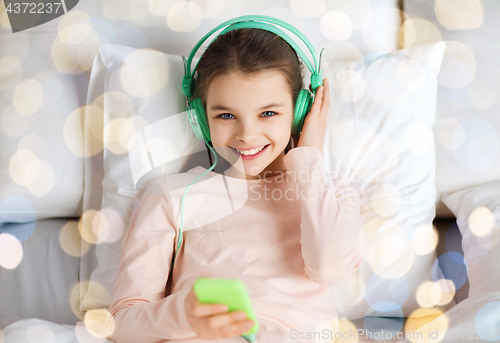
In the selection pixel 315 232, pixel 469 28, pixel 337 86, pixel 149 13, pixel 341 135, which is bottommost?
pixel 315 232

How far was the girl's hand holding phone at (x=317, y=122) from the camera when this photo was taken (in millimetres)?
967

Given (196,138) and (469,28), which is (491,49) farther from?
(196,138)

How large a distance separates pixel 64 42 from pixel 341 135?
0.90 m

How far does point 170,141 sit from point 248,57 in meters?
0.33

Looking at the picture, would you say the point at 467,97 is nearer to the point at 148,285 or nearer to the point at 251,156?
the point at 251,156

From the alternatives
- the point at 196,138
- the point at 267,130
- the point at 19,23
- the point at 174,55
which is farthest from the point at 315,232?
the point at 19,23

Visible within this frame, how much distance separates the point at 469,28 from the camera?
1.11 metres

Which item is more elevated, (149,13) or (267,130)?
(149,13)

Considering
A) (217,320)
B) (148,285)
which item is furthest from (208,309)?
(148,285)

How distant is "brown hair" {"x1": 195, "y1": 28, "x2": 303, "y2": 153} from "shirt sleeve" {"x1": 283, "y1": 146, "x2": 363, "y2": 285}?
199mm

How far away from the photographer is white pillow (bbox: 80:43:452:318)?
3.39 feet

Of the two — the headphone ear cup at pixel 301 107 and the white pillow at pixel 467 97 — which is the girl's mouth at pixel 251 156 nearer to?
the headphone ear cup at pixel 301 107

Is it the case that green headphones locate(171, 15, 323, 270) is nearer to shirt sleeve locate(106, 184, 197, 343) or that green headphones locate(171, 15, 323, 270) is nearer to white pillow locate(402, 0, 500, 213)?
shirt sleeve locate(106, 184, 197, 343)

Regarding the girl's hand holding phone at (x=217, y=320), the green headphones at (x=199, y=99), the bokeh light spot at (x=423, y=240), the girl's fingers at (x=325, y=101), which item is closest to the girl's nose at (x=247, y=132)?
the green headphones at (x=199, y=99)
